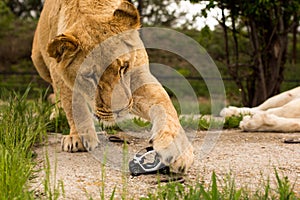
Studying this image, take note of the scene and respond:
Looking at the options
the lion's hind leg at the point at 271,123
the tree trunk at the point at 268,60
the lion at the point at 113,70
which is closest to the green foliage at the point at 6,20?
the tree trunk at the point at 268,60

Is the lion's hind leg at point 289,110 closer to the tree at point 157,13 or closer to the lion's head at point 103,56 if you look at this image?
the lion's head at point 103,56

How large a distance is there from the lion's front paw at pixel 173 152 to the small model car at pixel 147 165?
54 millimetres

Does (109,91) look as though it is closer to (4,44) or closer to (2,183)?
(2,183)

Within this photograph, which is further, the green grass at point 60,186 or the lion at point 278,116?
the lion at point 278,116

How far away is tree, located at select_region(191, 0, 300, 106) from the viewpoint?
676cm

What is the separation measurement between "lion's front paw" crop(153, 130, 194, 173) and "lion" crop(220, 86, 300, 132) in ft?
7.21

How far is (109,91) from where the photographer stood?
3.09 metres

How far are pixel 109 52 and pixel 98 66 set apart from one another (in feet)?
0.38

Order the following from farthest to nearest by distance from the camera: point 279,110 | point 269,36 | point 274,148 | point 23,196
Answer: point 269,36
point 279,110
point 274,148
point 23,196

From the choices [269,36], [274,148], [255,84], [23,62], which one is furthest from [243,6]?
[23,62]

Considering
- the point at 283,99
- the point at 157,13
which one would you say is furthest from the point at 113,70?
the point at 157,13

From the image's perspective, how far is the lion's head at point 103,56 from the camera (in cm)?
311

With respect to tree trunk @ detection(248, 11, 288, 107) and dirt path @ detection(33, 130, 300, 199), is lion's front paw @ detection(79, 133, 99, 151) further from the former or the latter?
tree trunk @ detection(248, 11, 288, 107)

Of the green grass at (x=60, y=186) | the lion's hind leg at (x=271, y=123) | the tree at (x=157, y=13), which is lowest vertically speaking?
the green grass at (x=60, y=186)
